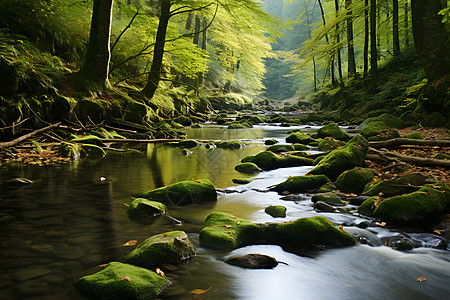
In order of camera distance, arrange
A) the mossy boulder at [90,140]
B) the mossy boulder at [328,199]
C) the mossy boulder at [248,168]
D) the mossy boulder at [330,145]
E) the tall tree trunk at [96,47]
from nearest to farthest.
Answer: the mossy boulder at [328,199] → the mossy boulder at [248,168] → the mossy boulder at [90,140] → the mossy boulder at [330,145] → the tall tree trunk at [96,47]

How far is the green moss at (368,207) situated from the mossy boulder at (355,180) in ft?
2.42

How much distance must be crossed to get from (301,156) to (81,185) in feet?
16.3

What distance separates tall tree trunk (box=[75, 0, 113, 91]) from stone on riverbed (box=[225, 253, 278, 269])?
28.0 ft

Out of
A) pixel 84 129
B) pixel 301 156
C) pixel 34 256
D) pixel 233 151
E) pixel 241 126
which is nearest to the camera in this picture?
pixel 34 256

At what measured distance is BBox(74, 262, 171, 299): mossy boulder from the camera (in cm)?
210

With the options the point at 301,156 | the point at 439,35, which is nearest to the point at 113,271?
the point at 301,156

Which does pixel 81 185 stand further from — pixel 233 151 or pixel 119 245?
pixel 233 151

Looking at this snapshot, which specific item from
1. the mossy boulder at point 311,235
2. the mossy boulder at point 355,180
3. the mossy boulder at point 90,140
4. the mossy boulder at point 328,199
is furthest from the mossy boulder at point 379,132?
the mossy boulder at point 90,140

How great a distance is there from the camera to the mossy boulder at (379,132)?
8.27 m

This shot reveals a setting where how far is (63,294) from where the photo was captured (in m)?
2.18

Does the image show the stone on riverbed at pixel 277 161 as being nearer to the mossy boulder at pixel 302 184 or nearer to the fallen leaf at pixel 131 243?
the mossy boulder at pixel 302 184

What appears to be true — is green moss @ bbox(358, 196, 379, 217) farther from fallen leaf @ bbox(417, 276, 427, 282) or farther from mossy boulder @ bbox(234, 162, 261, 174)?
mossy boulder @ bbox(234, 162, 261, 174)

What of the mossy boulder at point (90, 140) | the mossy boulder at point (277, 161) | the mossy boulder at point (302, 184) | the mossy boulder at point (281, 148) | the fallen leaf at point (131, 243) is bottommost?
the fallen leaf at point (131, 243)

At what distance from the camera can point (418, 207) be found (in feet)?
11.8
